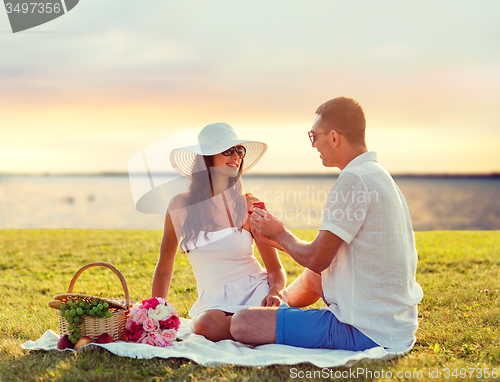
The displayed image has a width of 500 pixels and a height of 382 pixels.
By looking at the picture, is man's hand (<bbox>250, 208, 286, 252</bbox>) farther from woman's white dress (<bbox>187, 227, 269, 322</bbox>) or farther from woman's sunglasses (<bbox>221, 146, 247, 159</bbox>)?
woman's sunglasses (<bbox>221, 146, 247, 159</bbox>)

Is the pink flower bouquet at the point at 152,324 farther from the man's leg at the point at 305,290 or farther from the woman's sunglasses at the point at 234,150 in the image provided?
the woman's sunglasses at the point at 234,150

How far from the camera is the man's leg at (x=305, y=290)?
14.9ft

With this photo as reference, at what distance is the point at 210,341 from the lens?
13.5 ft

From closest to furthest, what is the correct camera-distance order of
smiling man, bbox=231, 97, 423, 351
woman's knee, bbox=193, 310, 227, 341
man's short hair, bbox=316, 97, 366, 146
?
1. smiling man, bbox=231, 97, 423, 351
2. man's short hair, bbox=316, 97, 366, 146
3. woman's knee, bbox=193, 310, 227, 341

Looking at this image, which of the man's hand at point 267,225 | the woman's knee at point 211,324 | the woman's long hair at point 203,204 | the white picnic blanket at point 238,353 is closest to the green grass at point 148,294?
the white picnic blanket at point 238,353

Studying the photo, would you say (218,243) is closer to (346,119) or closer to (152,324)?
(152,324)

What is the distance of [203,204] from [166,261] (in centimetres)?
69

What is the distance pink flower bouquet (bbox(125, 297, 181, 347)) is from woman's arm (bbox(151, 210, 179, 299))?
397 millimetres

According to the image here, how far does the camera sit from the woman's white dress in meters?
4.33

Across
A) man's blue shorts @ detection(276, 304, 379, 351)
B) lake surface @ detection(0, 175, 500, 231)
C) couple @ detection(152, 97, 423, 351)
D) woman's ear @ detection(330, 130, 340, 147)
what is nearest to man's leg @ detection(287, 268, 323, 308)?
couple @ detection(152, 97, 423, 351)

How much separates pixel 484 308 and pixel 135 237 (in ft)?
27.6

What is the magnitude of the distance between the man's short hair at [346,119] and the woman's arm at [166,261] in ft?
6.27

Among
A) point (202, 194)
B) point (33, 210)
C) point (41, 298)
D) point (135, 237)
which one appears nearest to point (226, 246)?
point (202, 194)

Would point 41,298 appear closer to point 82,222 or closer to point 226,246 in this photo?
point 226,246
